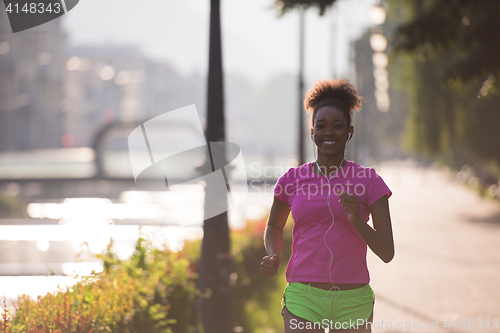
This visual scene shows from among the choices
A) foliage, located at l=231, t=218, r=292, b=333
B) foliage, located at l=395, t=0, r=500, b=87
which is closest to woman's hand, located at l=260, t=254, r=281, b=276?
foliage, located at l=231, t=218, r=292, b=333

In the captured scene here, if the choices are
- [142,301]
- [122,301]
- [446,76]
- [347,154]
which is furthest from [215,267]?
[347,154]

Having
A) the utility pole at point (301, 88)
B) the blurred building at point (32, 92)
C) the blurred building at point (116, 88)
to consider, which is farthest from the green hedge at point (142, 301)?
the blurred building at point (116, 88)

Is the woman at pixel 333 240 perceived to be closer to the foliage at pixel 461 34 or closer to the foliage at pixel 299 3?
the foliage at pixel 299 3

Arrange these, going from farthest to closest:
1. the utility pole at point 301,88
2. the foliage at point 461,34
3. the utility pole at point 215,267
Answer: the utility pole at point 301,88, the foliage at point 461,34, the utility pole at point 215,267

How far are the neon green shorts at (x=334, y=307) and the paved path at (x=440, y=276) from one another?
164 inches

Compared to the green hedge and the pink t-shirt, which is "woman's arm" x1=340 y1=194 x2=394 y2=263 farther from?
the green hedge

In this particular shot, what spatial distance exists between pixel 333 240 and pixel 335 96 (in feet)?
2.39

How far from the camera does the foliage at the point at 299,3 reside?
6168mm

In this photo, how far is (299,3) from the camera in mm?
6238

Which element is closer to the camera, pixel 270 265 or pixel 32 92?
pixel 270 265

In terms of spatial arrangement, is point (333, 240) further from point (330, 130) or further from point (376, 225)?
point (330, 130)

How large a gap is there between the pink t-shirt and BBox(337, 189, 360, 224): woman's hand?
110mm

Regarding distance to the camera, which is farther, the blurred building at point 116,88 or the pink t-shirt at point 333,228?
the blurred building at point 116,88

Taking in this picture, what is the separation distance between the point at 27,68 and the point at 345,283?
65.5 meters
